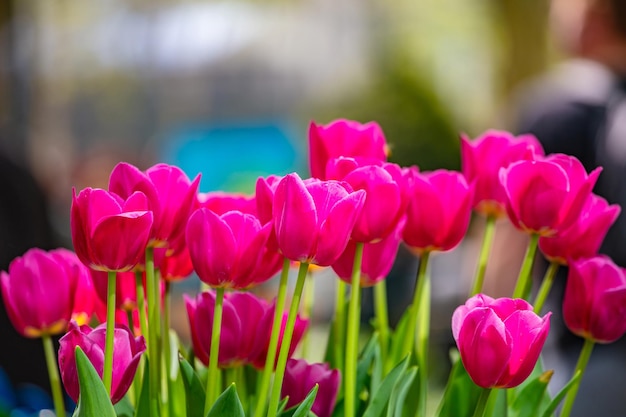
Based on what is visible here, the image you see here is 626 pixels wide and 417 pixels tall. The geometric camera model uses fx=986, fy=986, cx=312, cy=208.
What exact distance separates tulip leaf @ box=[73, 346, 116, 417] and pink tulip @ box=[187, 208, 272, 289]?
65 millimetres

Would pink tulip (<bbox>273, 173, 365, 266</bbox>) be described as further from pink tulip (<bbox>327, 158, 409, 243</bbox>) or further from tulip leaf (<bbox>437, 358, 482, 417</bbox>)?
tulip leaf (<bbox>437, 358, 482, 417</bbox>)

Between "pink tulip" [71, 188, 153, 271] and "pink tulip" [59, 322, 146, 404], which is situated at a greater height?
"pink tulip" [71, 188, 153, 271]

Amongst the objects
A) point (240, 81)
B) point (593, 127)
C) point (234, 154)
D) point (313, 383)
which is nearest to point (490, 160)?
point (313, 383)

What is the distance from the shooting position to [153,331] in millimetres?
498

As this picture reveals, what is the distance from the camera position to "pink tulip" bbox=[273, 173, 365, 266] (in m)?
0.43

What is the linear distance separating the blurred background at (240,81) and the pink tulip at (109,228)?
145 cm

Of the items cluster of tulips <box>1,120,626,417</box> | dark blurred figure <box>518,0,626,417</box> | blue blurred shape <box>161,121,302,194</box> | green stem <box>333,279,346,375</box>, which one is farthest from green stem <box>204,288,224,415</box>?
blue blurred shape <box>161,121,302,194</box>

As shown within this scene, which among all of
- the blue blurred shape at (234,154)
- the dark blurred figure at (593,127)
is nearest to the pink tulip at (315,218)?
the dark blurred figure at (593,127)

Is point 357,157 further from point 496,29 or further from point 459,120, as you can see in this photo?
point 496,29

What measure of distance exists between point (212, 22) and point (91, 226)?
6652 millimetres

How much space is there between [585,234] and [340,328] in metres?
0.15

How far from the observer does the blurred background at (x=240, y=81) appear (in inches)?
128

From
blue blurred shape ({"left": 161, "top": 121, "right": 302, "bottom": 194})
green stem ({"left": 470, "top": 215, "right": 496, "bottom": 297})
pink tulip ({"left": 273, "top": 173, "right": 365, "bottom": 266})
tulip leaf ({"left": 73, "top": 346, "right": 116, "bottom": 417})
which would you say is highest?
pink tulip ({"left": 273, "top": 173, "right": 365, "bottom": 266})

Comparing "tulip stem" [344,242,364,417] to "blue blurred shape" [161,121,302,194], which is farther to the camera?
"blue blurred shape" [161,121,302,194]
